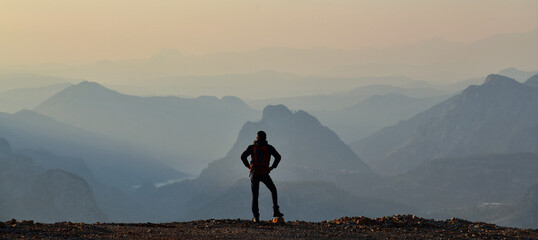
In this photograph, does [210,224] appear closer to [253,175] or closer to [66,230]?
[253,175]

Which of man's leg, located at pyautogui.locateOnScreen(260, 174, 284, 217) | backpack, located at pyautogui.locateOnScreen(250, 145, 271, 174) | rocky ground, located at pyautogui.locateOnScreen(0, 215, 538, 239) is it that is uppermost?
backpack, located at pyautogui.locateOnScreen(250, 145, 271, 174)

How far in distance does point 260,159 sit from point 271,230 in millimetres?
2523

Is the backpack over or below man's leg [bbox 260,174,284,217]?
over

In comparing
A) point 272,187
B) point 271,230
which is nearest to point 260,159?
point 272,187

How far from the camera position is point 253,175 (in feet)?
85.1

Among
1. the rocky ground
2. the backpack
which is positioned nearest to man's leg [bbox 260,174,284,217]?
the backpack

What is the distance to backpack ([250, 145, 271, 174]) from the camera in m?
25.6

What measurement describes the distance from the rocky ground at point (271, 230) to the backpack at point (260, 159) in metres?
2.02

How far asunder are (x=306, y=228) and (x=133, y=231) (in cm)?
624

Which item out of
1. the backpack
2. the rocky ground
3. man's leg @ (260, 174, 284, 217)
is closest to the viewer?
the rocky ground

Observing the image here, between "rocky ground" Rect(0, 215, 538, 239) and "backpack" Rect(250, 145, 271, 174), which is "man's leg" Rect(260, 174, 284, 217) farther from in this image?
"rocky ground" Rect(0, 215, 538, 239)

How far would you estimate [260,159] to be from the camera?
25734 millimetres

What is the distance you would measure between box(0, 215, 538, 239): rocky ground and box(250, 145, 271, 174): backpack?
2023 millimetres

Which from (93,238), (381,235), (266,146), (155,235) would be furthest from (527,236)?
(93,238)
